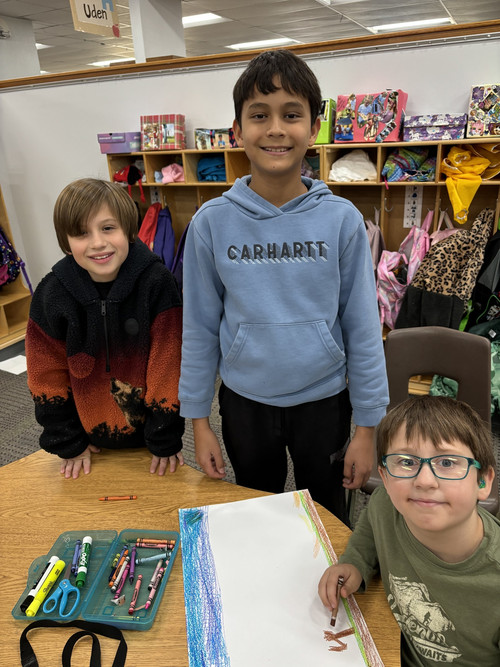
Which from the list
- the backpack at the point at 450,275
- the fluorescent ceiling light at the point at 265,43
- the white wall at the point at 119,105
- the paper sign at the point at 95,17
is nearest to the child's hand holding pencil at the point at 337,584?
the backpack at the point at 450,275

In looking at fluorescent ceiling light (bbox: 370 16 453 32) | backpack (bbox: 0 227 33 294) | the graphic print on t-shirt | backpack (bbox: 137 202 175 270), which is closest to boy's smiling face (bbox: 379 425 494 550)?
the graphic print on t-shirt

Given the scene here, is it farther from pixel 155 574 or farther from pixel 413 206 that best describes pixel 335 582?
pixel 413 206

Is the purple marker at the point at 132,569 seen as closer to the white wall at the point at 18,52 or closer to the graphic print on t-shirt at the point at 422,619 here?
the graphic print on t-shirt at the point at 422,619

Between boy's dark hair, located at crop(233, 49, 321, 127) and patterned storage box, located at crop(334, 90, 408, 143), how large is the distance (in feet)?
6.37

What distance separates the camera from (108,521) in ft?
3.24

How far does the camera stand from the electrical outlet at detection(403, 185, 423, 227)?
9.71ft

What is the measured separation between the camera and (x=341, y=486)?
1273 mm

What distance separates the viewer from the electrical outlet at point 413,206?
9.71 feet

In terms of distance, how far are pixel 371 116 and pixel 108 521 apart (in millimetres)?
2553

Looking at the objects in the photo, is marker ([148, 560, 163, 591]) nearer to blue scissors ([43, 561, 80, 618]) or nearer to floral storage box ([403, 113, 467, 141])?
blue scissors ([43, 561, 80, 618])

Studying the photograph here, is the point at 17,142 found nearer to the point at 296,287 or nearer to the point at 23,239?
the point at 23,239

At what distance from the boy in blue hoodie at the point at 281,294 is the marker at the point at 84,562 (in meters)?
0.30

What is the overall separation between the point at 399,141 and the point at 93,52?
25.4 feet

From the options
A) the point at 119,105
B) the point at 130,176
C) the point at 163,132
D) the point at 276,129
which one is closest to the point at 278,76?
the point at 276,129
